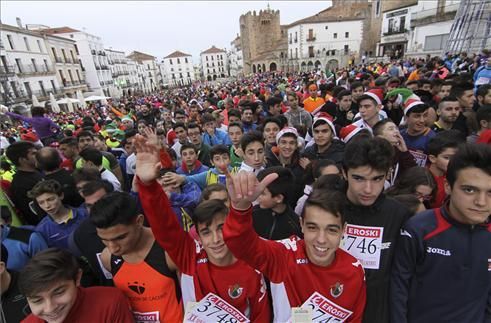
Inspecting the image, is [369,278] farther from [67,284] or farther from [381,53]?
[381,53]

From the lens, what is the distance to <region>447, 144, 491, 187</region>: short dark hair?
1.58m

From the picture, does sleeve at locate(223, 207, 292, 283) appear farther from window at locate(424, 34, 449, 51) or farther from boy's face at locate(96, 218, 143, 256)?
window at locate(424, 34, 449, 51)

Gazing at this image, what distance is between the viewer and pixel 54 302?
161 centimetres

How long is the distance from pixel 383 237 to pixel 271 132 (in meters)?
2.93

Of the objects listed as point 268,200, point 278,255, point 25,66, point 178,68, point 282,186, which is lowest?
point 278,255

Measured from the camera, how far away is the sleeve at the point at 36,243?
2443 mm

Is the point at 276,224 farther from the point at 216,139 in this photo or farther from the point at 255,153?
the point at 216,139

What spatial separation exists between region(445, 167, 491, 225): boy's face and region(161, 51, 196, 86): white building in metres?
106

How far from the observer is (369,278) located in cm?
190

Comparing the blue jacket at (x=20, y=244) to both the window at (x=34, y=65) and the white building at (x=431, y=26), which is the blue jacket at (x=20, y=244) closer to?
the white building at (x=431, y=26)

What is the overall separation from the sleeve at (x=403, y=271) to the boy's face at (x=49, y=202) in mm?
3124

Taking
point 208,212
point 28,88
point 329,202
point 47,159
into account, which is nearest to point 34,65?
point 28,88

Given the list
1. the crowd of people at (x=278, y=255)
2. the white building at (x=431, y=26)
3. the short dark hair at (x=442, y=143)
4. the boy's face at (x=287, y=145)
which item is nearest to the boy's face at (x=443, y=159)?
the short dark hair at (x=442, y=143)

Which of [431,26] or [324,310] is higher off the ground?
[431,26]
